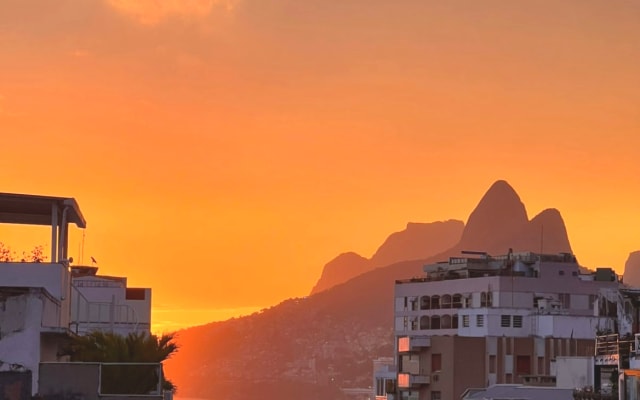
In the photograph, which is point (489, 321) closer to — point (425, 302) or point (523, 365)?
point (523, 365)

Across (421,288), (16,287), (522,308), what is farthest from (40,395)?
(421,288)

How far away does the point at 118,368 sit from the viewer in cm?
3672

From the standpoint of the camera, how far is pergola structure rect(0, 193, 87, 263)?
125 ft

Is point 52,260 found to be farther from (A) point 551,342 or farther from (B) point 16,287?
(A) point 551,342

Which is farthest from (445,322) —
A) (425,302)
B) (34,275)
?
(34,275)

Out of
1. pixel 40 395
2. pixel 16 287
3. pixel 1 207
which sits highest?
pixel 1 207

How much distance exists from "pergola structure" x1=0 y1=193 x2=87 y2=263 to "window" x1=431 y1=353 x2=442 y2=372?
77.5 meters

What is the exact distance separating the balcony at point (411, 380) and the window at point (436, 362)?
1.01 metres

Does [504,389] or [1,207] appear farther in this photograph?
[504,389]

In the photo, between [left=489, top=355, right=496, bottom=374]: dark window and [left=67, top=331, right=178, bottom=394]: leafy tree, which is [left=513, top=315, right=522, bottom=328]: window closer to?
[left=489, top=355, right=496, bottom=374]: dark window

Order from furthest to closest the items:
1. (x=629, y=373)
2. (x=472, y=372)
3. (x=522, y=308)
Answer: (x=522, y=308) → (x=472, y=372) → (x=629, y=373)

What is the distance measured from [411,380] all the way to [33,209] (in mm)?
81674


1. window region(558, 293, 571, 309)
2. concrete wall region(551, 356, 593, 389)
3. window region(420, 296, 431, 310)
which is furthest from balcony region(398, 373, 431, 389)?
concrete wall region(551, 356, 593, 389)

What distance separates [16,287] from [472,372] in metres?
83.7
